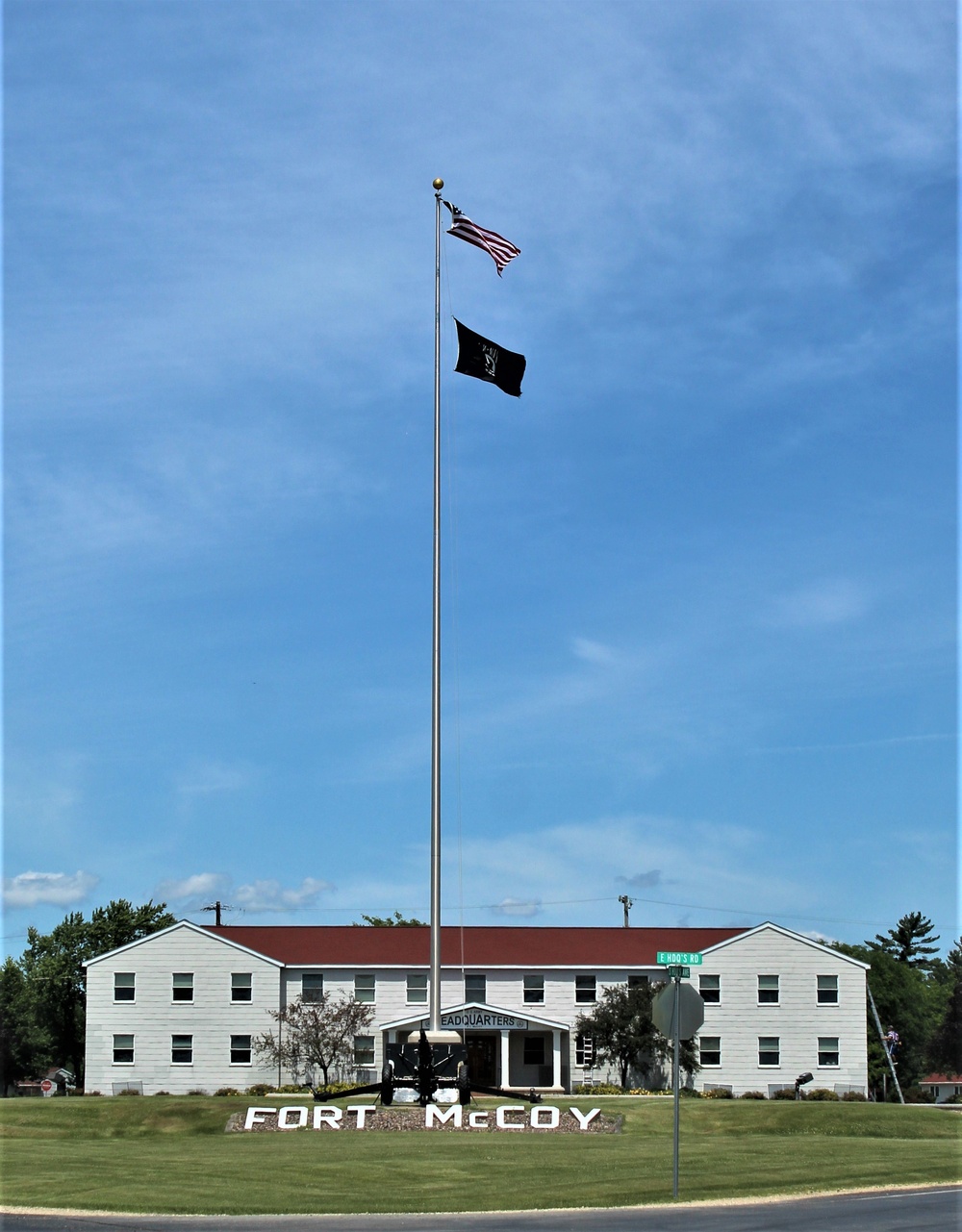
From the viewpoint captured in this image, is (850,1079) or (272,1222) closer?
(272,1222)

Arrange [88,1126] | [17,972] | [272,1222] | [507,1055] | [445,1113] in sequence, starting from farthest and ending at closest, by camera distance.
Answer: [17,972]
[507,1055]
[88,1126]
[445,1113]
[272,1222]

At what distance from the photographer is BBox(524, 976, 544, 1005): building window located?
201 ft

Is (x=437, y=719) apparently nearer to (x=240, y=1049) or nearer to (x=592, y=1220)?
(x=592, y=1220)

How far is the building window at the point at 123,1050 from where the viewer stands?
5966 centimetres

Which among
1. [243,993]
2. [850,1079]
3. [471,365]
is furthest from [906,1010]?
[471,365]

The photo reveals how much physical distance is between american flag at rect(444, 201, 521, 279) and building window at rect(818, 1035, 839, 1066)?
3851 centimetres

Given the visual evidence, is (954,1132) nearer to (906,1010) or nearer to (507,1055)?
(507,1055)

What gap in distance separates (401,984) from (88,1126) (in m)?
20.9

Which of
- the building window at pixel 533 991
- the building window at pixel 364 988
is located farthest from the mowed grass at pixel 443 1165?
the building window at pixel 533 991

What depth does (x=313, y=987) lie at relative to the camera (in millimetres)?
61125

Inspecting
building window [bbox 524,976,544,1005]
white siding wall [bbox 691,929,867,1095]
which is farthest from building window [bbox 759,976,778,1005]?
building window [bbox 524,976,544,1005]

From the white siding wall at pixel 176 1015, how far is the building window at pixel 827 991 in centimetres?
2288

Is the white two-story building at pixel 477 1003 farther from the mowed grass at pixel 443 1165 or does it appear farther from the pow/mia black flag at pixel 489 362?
the pow/mia black flag at pixel 489 362

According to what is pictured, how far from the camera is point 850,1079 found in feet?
195
